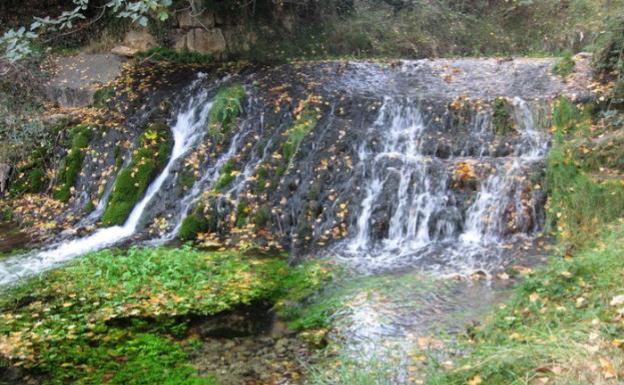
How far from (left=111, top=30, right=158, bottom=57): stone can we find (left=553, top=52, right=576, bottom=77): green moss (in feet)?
29.7

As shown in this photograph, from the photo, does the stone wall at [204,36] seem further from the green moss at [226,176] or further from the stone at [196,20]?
the green moss at [226,176]

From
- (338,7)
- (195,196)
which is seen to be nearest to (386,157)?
(195,196)

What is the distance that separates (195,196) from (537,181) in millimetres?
5324

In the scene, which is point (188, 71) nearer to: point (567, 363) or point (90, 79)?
point (90, 79)

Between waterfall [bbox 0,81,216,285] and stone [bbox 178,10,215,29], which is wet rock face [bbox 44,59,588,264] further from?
stone [bbox 178,10,215,29]

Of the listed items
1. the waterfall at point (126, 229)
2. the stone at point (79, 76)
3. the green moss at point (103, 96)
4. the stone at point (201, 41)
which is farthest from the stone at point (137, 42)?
the waterfall at point (126, 229)

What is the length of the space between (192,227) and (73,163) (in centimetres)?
335

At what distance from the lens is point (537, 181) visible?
7.62 metres

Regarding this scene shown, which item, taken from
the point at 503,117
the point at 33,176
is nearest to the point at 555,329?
the point at 503,117

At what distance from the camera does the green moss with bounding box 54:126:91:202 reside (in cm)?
977

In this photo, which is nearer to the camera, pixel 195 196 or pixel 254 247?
pixel 254 247

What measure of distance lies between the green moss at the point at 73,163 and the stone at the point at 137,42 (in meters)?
3.18

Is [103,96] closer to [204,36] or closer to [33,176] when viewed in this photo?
[33,176]

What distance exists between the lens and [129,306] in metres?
5.97
